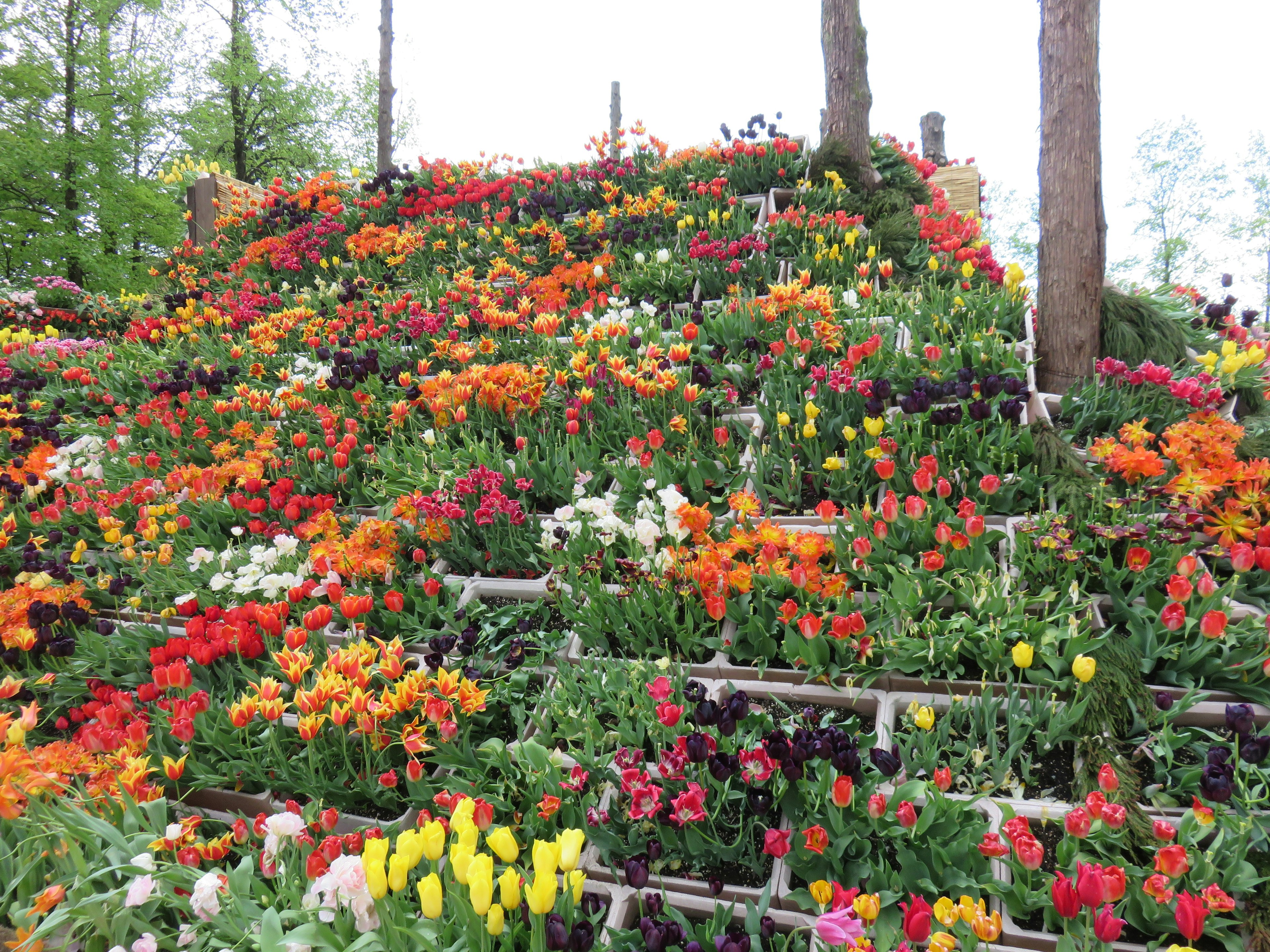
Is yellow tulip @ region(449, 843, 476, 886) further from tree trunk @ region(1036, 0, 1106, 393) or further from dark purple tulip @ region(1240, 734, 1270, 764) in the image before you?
tree trunk @ region(1036, 0, 1106, 393)

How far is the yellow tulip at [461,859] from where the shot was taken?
1.38 metres

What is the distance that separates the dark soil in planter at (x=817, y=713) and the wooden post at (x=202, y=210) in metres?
9.32

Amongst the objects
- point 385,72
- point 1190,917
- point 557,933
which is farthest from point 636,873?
point 385,72

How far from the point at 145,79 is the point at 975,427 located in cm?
1795

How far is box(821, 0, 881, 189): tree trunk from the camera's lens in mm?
6117

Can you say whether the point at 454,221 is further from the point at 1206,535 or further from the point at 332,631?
the point at 1206,535

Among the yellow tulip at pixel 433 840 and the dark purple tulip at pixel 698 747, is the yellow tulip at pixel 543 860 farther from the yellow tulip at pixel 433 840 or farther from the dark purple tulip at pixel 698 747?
the dark purple tulip at pixel 698 747

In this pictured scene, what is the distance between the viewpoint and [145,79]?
14414mm

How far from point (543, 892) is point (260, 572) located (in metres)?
2.15

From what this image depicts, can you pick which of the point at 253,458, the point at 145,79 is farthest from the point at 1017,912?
the point at 145,79

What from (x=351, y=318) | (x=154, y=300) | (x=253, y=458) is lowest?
(x=253, y=458)

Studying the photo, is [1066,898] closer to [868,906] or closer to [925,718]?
[868,906]

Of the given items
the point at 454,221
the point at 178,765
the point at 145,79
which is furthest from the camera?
the point at 145,79

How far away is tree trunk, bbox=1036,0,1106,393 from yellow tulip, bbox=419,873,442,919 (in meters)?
3.43
